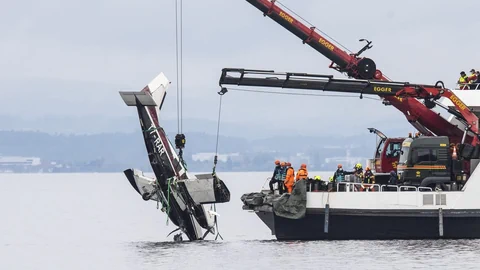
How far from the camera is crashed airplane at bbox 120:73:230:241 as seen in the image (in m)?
38.6

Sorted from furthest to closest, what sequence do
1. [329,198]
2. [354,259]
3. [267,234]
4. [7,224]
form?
[7,224] < [267,234] < [329,198] < [354,259]

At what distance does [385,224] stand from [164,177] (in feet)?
24.7

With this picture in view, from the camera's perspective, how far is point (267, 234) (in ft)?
168

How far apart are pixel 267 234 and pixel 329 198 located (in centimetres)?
1466

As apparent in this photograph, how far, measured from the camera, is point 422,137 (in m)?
37.9

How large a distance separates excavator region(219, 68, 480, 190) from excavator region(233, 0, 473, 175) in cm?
80

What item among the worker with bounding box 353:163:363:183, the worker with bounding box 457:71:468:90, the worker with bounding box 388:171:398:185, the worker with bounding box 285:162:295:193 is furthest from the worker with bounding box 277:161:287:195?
the worker with bounding box 457:71:468:90

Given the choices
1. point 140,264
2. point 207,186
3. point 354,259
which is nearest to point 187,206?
point 207,186

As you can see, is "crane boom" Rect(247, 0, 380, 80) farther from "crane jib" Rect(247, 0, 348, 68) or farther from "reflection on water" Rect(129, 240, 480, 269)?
"reflection on water" Rect(129, 240, 480, 269)

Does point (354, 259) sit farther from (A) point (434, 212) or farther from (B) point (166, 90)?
(B) point (166, 90)

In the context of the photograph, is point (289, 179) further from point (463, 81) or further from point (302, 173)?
point (463, 81)

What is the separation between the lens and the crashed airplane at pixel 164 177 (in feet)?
127

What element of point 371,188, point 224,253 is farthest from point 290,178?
point 224,253

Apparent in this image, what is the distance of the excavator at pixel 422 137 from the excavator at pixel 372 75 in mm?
796
